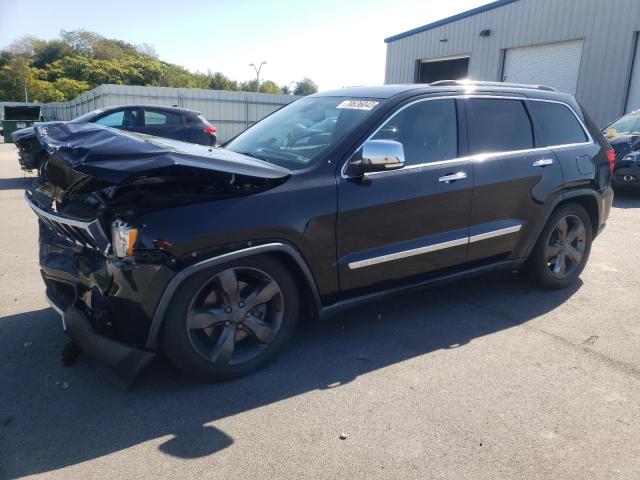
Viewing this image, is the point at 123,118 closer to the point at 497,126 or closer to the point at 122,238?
the point at 497,126

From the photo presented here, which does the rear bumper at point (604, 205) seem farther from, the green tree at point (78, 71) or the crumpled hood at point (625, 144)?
the green tree at point (78, 71)

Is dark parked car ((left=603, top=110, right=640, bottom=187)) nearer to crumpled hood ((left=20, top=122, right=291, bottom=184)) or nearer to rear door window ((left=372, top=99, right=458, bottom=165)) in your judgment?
rear door window ((left=372, top=99, right=458, bottom=165))

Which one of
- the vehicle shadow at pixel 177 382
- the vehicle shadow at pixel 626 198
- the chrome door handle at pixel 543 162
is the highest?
the chrome door handle at pixel 543 162

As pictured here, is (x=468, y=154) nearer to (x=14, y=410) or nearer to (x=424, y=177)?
(x=424, y=177)

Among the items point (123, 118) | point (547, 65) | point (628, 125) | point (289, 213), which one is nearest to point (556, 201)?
point (289, 213)

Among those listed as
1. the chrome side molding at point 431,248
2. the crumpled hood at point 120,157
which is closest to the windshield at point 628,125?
the chrome side molding at point 431,248

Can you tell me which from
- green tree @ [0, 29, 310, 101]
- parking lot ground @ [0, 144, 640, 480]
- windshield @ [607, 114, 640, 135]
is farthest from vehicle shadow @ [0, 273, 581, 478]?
green tree @ [0, 29, 310, 101]

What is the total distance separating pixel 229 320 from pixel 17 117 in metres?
27.7

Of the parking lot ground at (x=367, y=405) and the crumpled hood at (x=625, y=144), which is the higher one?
the crumpled hood at (x=625, y=144)

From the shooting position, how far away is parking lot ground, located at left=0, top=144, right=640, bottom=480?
2492 millimetres

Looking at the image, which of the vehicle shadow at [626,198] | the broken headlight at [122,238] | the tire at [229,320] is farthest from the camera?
the vehicle shadow at [626,198]

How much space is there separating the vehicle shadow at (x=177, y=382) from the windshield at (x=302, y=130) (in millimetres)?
1340

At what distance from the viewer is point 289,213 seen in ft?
10.4

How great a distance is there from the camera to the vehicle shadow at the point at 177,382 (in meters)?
2.63
